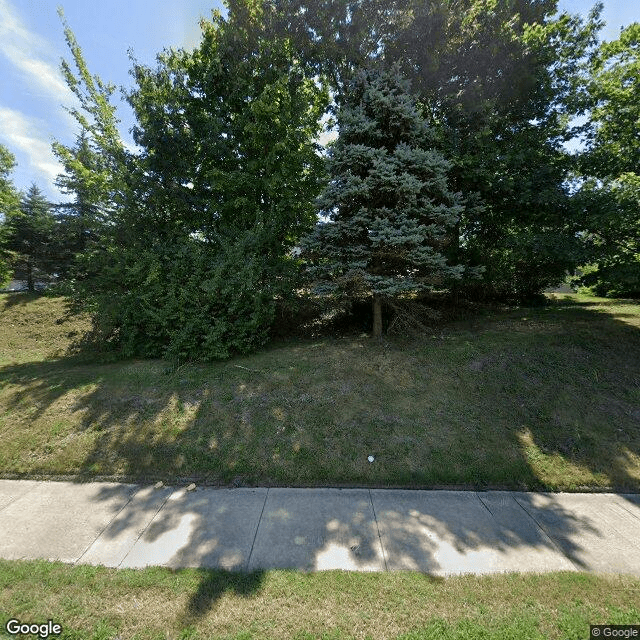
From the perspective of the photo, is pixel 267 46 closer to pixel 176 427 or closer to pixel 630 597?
pixel 176 427

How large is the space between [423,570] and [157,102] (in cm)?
1034

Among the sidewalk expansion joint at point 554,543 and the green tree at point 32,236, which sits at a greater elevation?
the green tree at point 32,236

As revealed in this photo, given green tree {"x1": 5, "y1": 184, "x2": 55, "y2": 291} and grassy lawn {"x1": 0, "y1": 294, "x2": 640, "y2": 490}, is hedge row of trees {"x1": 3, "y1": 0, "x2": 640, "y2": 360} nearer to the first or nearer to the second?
grassy lawn {"x1": 0, "y1": 294, "x2": 640, "y2": 490}

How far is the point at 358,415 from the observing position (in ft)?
17.4

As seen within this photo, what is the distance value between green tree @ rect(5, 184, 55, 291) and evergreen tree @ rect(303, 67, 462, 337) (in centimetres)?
1492

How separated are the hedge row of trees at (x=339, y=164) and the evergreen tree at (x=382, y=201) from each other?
0.15 ft

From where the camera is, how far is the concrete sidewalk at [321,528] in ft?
10.0

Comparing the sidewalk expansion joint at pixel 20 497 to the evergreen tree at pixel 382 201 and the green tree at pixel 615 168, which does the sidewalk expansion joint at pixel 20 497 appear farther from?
the green tree at pixel 615 168

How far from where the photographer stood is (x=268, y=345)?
7848 mm

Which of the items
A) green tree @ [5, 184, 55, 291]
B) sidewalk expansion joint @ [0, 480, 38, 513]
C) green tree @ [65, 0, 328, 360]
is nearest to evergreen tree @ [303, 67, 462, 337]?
green tree @ [65, 0, 328, 360]

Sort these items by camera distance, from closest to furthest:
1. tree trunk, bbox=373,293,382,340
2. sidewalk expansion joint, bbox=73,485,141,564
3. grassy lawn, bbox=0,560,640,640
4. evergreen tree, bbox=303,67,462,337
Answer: grassy lawn, bbox=0,560,640,640 → sidewalk expansion joint, bbox=73,485,141,564 → evergreen tree, bbox=303,67,462,337 → tree trunk, bbox=373,293,382,340

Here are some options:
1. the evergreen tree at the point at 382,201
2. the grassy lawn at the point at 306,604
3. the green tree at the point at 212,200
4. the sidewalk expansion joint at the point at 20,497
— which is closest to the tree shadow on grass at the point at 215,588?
the grassy lawn at the point at 306,604

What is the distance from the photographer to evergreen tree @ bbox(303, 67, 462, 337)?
6340 mm

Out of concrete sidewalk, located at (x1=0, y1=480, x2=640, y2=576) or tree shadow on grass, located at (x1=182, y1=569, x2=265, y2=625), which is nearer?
tree shadow on grass, located at (x1=182, y1=569, x2=265, y2=625)
